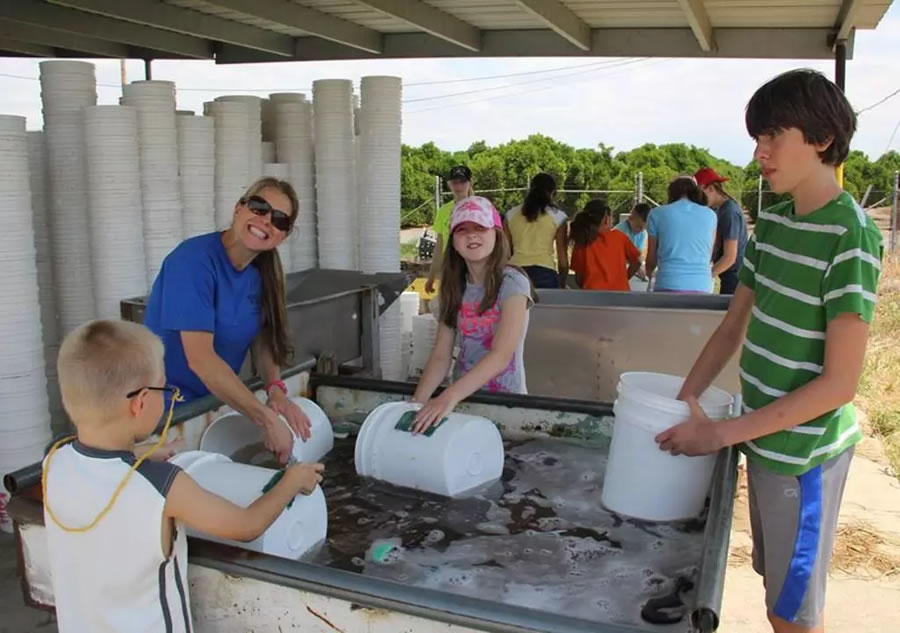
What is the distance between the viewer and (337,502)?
2369 millimetres

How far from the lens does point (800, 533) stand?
1.84 m

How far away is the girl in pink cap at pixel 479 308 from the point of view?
107 inches

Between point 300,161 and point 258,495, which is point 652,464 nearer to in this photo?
point 258,495

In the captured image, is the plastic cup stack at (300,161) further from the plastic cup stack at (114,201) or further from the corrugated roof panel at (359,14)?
the plastic cup stack at (114,201)

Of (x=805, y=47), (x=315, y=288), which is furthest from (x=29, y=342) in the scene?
(x=805, y=47)

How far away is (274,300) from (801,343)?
1.60 metres

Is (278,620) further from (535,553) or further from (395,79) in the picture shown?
(395,79)

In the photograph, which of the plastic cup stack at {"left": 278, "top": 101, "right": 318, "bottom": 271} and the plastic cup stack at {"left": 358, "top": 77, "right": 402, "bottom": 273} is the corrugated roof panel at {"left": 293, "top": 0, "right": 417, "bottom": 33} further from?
the plastic cup stack at {"left": 278, "top": 101, "right": 318, "bottom": 271}

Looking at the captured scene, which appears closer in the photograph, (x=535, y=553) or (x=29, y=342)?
(x=535, y=553)

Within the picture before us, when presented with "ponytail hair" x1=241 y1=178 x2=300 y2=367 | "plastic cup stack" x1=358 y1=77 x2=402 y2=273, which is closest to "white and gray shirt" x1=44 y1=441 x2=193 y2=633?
"ponytail hair" x1=241 y1=178 x2=300 y2=367

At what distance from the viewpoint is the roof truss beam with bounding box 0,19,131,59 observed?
5.78 meters

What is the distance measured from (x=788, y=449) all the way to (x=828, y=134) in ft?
2.31

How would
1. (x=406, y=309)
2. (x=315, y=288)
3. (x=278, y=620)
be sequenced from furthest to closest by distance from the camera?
1. (x=406, y=309)
2. (x=315, y=288)
3. (x=278, y=620)

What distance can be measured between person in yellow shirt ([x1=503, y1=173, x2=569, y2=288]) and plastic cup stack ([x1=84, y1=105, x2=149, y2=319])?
2637 millimetres
